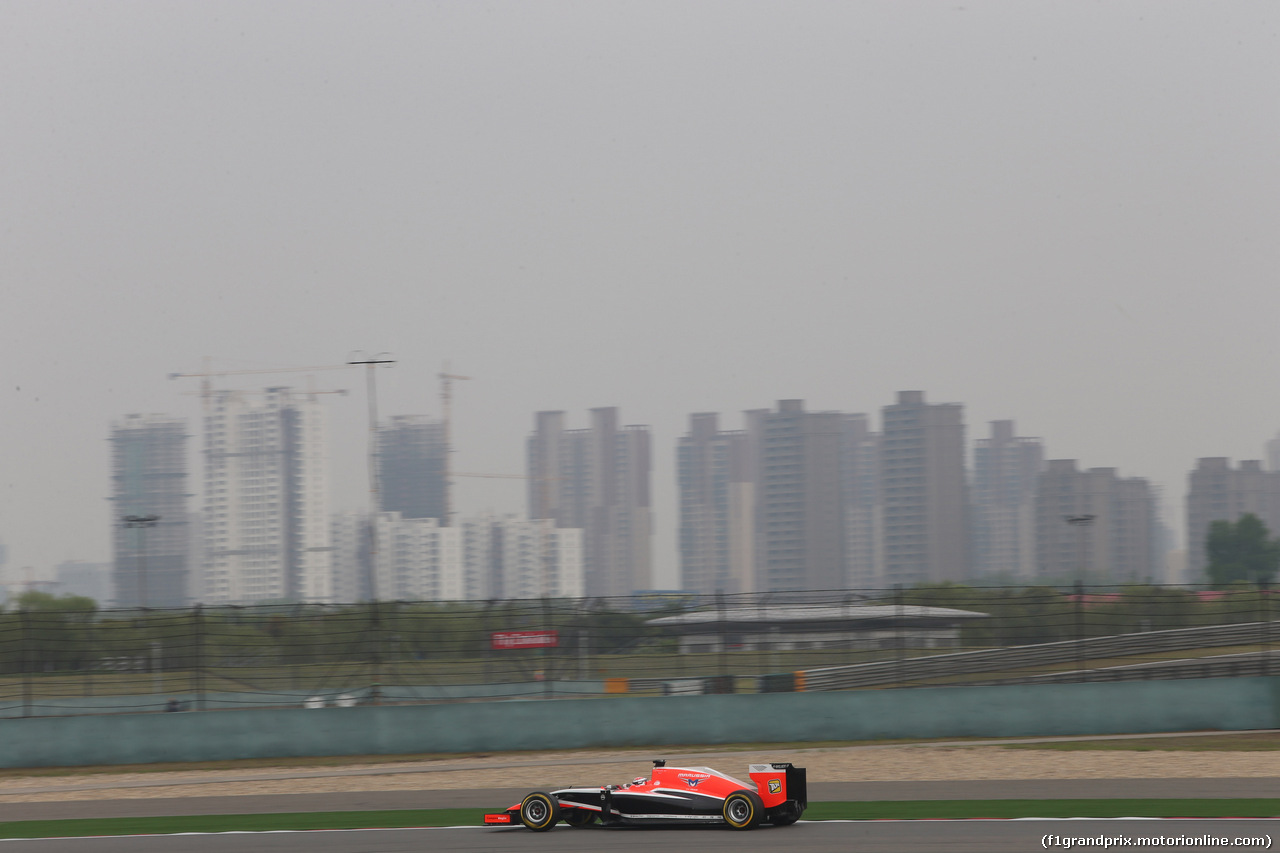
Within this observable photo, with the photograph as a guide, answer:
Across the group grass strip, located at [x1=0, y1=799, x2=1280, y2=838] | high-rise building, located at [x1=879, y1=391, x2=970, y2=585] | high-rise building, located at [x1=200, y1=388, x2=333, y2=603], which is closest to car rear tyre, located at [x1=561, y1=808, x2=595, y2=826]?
grass strip, located at [x1=0, y1=799, x2=1280, y2=838]

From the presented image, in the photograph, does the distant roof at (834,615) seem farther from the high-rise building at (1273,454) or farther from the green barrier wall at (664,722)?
the high-rise building at (1273,454)

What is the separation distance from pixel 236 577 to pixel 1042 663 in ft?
537

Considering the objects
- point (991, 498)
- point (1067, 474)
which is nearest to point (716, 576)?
point (991, 498)

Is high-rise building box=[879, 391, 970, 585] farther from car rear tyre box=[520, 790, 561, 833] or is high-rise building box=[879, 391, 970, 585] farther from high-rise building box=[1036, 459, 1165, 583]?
car rear tyre box=[520, 790, 561, 833]

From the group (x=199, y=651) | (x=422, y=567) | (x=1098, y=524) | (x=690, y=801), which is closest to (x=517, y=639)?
(x=199, y=651)

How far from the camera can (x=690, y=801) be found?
1081 cm

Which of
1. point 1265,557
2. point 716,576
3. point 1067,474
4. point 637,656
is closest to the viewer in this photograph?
point 637,656

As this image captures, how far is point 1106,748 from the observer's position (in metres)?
17.3

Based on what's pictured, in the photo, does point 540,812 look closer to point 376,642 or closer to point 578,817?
point 578,817

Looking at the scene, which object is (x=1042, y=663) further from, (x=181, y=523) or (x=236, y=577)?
(x=181, y=523)

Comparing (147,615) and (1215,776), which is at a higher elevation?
(147,615)

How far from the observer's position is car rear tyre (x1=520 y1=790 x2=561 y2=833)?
11.2m

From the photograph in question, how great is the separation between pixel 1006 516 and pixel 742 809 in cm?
16698

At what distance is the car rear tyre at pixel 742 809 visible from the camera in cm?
1069
